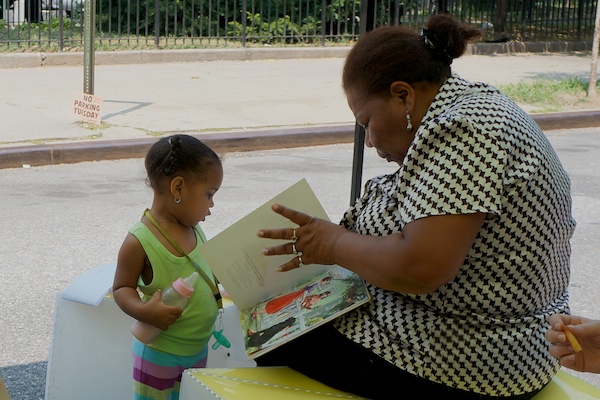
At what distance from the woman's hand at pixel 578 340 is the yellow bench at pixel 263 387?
23 cm

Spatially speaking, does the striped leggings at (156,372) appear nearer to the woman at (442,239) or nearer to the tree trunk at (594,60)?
the woman at (442,239)

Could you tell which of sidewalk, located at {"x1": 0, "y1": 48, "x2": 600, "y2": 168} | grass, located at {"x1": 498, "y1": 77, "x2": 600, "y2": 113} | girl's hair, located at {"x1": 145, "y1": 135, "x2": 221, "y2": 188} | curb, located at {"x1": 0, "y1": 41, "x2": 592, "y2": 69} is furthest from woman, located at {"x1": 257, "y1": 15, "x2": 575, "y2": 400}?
grass, located at {"x1": 498, "y1": 77, "x2": 600, "y2": 113}

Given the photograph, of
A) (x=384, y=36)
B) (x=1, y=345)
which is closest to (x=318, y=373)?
(x=384, y=36)

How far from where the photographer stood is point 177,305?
8.50ft

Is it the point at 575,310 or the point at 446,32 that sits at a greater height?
the point at 446,32

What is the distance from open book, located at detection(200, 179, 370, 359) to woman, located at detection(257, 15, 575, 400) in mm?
82

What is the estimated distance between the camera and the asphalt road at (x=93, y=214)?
4207 millimetres

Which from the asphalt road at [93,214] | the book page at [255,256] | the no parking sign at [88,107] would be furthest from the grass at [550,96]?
the book page at [255,256]

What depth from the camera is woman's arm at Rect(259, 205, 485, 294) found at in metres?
2.05

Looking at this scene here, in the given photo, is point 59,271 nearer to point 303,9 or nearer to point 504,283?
point 504,283

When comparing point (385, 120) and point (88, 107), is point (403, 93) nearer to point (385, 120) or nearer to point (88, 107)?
point (385, 120)

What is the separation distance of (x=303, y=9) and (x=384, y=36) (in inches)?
538

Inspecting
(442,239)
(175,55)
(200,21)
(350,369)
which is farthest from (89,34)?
(442,239)

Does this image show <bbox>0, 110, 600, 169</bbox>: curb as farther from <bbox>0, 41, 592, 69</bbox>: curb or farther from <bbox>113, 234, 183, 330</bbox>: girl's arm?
<bbox>113, 234, 183, 330</bbox>: girl's arm
